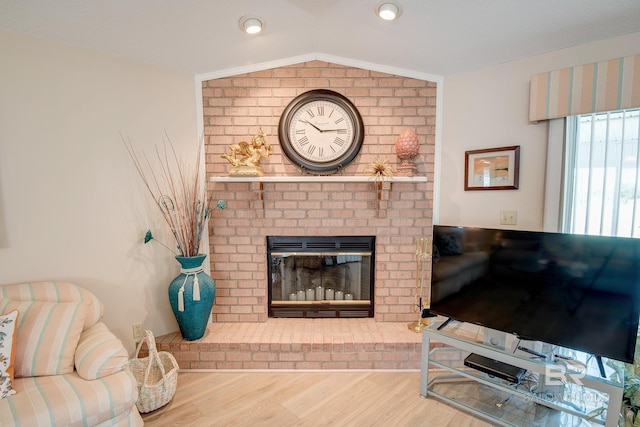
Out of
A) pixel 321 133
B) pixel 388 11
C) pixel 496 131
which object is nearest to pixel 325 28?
pixel 388 11

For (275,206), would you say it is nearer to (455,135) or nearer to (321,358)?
(321,358)

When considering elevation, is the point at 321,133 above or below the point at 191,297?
above

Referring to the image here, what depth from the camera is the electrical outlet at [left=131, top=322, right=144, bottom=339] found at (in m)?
2.26

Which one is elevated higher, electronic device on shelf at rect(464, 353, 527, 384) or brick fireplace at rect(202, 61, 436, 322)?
brick fireplace at rect(202, 61, 436, 322)

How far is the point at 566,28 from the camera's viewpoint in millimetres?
1733

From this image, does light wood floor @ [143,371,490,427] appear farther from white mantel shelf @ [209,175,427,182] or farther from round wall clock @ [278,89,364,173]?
round wall clock @ [278,89,364,173]

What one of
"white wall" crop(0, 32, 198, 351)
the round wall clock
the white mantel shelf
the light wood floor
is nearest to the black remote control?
the light wood floor

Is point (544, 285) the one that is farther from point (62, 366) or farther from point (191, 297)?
point (62, 366)

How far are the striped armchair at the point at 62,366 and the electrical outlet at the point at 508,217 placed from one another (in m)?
2.61

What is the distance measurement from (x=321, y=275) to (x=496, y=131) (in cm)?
186

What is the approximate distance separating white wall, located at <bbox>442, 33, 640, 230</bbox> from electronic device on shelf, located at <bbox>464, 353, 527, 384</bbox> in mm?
979

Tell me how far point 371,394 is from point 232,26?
264cm

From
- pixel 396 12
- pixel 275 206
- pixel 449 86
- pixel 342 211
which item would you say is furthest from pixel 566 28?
pixel 275 206

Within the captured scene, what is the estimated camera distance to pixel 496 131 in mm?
2221
